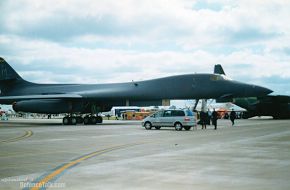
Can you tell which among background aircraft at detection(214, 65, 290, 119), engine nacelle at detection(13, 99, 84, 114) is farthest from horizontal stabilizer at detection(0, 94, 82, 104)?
background aircraft at detection(214, 65, 290, 119)

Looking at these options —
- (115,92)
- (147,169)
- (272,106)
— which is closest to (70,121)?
(115,92)

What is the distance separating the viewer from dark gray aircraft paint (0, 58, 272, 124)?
34656 mm

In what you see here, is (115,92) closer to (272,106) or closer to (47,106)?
(47,106)

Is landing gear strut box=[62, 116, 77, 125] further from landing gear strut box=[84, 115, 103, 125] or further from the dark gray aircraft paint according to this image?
landing gear strut box=[84, 115, 103, 125]

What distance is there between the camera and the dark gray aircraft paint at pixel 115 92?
114 ft

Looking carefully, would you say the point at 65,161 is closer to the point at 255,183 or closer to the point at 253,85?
the point at 255,183

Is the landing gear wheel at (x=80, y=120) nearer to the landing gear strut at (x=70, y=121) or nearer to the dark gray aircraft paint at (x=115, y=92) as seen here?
the landing gear strut at (x=70, y=121)

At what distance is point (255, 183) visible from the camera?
746cm

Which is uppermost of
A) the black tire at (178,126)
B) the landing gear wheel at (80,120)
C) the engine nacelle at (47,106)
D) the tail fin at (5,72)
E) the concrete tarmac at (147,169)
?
the tail fin at (5,72)

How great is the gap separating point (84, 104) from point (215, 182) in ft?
107

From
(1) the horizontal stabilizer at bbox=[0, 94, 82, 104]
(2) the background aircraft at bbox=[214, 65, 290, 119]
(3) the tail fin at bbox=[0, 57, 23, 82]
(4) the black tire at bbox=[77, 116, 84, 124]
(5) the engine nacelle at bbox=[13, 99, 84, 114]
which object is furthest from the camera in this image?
A: (2) the background aircraft at bbox=[214, 65, 290, 119]

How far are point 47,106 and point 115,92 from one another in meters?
7.20

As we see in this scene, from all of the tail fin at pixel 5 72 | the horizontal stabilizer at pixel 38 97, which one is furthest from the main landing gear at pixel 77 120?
the tail fin at pixel 5 72

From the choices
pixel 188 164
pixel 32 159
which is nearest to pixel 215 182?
pixel 188 164
